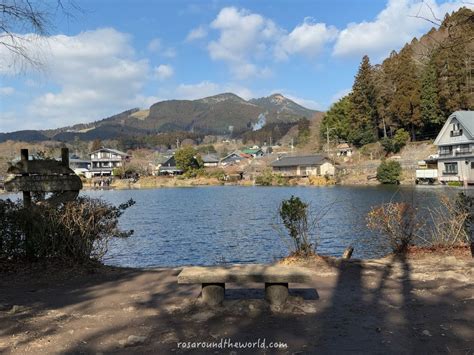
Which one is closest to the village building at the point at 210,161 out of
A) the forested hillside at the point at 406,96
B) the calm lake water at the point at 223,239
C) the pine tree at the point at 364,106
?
the forested hillside at the point at 406,96

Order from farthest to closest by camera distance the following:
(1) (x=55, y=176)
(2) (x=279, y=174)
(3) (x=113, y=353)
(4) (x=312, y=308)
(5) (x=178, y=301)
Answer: (2) (x=279, y=174) → (1) (x=55, y=176) → (5) (x=178, y=301) → (4) (x=312, y=308) → (3) (x=113, y=353)

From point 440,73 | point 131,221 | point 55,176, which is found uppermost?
point 440,73

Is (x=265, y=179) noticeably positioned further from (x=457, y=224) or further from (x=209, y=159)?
(x=457, y=224)

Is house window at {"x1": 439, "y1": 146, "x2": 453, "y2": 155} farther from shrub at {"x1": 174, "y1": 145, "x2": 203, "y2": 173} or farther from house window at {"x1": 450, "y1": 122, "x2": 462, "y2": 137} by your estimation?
shrub at {"x1": 174, "y1": 145, "x2": 203, "y2": 173}

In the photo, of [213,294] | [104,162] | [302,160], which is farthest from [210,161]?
[213,294]

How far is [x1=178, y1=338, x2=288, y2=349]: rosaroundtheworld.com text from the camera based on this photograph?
3.80m

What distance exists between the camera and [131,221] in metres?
24.7

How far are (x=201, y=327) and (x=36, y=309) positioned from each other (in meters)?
2.11

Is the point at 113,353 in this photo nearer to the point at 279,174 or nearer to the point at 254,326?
the point at 254,326

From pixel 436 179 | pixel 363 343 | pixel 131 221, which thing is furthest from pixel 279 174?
pixel 363 343

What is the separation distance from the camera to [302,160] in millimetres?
64062

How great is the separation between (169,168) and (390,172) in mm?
45826

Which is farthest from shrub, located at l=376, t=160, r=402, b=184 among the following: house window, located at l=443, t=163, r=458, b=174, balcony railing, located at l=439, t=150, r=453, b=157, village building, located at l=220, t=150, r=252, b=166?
village building, located at l=220, t=150, r=252, b=166

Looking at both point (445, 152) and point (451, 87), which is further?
point (451, 87)
